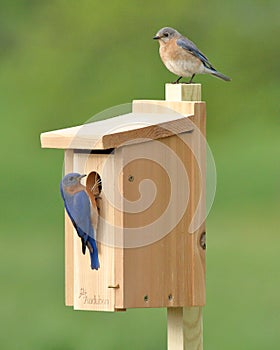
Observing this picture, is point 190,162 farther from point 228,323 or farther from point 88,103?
point 88,103

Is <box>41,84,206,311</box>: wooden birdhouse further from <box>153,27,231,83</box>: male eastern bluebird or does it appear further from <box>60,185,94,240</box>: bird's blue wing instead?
<box>153,27,231,83</box>: male eastern bluebird

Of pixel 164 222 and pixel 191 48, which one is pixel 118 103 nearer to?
pixel 191 48

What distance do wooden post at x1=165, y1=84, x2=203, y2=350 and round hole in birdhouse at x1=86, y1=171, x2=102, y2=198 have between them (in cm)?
39

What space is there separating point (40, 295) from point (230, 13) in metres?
5.37

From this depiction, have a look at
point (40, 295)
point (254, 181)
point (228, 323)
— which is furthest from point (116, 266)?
point (254, 181)

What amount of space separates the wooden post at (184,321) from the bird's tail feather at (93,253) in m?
0.37

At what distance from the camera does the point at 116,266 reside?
5.95 meters

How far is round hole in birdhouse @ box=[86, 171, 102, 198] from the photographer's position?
6090 millimetres

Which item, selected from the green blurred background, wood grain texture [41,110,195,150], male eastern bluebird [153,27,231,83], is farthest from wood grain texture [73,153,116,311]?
the green blurred background

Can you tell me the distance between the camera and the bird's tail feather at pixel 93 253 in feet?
19.7

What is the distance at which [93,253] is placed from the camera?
19.7 feet

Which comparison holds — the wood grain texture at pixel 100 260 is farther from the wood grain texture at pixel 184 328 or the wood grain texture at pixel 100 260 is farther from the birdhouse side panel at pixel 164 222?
the wood grain texture at pixel 184 328

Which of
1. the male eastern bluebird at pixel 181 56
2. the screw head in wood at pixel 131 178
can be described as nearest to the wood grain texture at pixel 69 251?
the screw head in wood at pixel 131 178

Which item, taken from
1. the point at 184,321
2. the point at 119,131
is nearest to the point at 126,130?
the point at 119,131
